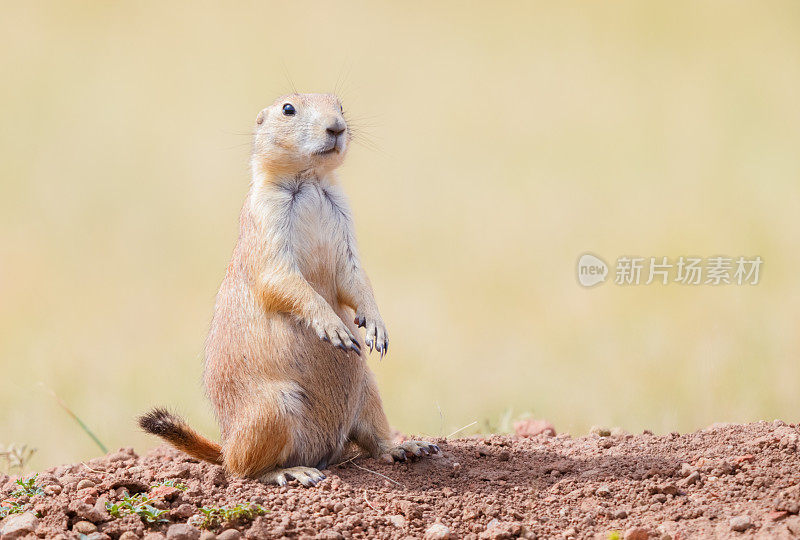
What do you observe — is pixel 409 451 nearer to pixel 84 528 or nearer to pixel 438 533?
pixel 438 533

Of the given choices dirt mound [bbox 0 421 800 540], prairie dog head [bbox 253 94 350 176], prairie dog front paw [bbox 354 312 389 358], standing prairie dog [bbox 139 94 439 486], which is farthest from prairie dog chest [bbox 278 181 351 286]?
dirt mound [bbox 0 421 800 540]

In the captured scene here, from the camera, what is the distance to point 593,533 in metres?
4.77

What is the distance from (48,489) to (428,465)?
2204 millimetres

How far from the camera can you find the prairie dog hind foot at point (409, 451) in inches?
230

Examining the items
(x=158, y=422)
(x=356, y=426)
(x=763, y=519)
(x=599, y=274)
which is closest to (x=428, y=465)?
(x=356, y=426)

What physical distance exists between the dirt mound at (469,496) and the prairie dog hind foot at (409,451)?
0.21ft

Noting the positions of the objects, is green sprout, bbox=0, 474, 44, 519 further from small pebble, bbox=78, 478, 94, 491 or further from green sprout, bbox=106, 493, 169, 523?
green sprout, bbox=106, 493, 169, 523

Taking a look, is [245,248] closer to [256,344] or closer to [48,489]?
[256,344]

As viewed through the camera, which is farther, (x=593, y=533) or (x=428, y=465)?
(x=428, y=465)

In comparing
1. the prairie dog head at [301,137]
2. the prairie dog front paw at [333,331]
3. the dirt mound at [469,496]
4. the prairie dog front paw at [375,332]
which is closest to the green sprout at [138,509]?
the dirt mound at [469,496]

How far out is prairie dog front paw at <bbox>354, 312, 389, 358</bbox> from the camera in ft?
18.3

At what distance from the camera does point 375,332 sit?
564 cm

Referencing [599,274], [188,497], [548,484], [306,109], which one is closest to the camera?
[188,497]

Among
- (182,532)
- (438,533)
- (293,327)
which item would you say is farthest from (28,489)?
(438,533)
